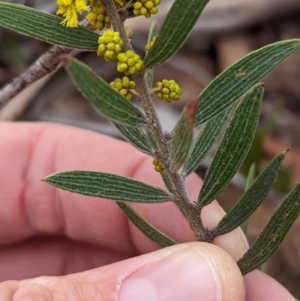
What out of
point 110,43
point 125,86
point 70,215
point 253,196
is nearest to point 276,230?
point 253,196

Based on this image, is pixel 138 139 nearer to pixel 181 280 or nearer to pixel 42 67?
pixel 42 67

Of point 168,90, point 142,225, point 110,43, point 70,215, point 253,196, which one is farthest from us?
point 70,215

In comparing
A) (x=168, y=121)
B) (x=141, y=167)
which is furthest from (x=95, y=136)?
(x=168, y=121)

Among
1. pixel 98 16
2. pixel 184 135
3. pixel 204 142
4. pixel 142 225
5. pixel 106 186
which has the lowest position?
pixel 142 225

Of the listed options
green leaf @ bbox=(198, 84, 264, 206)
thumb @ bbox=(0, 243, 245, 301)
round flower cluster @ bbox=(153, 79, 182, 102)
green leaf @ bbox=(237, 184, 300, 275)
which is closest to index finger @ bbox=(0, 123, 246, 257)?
thumb @ bbox=(0, 243, 245, 301)

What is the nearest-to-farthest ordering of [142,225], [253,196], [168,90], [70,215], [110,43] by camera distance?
[110,43], [168,90], [253,196], [142,225], [70,215]

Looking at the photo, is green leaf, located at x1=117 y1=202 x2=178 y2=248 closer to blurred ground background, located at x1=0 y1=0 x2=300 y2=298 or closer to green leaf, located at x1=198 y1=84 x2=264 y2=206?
green leaf, located at x1=198 y1=84 x2=264 y2=206

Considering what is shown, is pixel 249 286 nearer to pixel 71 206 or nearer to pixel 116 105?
pixel 71 206

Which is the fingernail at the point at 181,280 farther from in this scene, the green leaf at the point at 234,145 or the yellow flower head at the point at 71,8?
the yellow flower head at the point at 71,8
